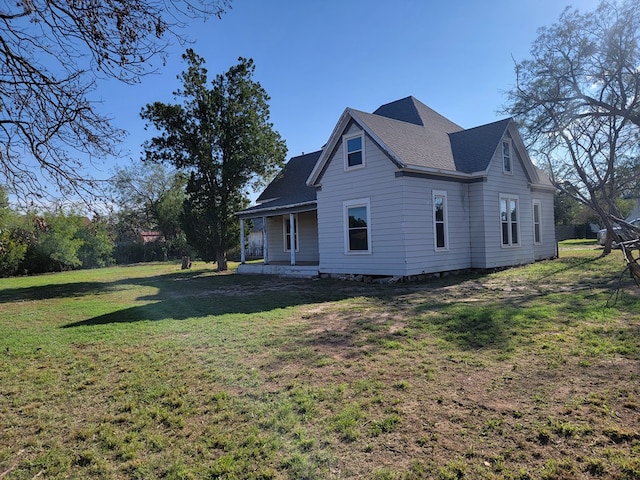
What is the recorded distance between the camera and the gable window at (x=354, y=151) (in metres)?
13.4

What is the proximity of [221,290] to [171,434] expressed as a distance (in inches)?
382

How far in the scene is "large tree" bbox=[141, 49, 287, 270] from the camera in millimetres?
19406

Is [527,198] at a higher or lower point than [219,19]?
lower

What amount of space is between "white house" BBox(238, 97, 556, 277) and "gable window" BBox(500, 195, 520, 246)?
38mm

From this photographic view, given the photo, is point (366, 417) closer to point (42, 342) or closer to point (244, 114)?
point (42, 342)

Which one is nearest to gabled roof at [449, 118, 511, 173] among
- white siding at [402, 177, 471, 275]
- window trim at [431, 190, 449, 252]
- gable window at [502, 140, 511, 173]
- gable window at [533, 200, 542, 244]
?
gable window at [502, 140, 511, 173]

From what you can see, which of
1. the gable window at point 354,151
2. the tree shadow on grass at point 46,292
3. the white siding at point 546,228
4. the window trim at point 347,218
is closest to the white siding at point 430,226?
the window trim at point 347,218

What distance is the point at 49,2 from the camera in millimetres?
4320

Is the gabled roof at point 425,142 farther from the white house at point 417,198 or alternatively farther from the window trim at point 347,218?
the window trim at point 347,218

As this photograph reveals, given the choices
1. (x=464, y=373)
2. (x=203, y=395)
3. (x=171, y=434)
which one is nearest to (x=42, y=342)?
(x=203, y=395)

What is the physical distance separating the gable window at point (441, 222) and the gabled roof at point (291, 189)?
4749 millimetres

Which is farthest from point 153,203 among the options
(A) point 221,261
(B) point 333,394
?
(B) point 333,394

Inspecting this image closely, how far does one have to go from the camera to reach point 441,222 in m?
13.5

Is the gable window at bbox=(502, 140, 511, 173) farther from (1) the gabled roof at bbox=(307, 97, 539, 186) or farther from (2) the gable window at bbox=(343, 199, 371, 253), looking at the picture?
(2) the gable window at bbox=(343, 199, 371, 253)
